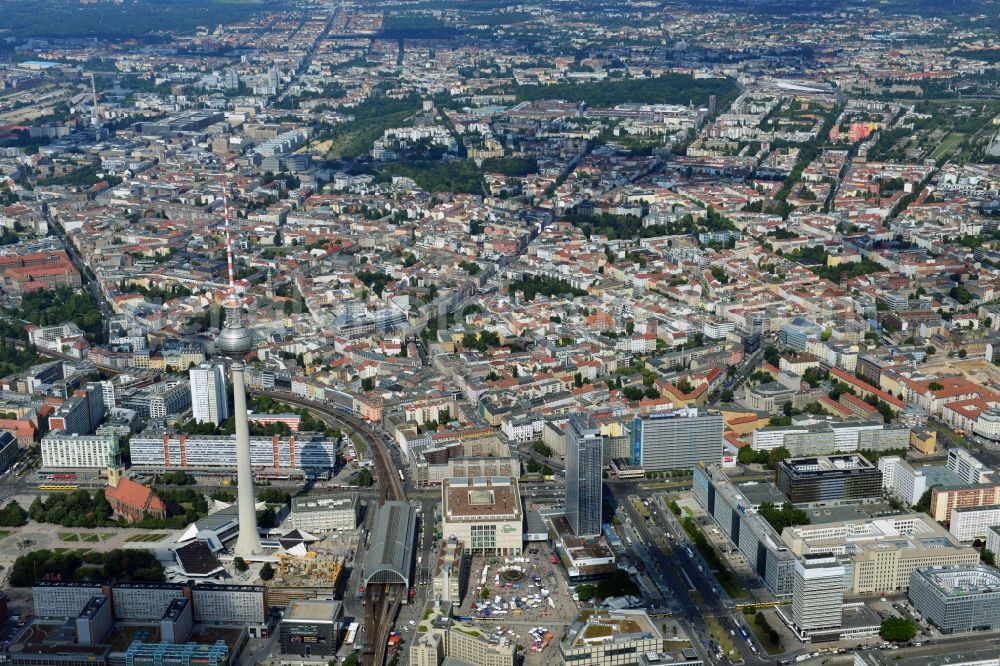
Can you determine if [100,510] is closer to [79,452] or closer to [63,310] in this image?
[79,452]

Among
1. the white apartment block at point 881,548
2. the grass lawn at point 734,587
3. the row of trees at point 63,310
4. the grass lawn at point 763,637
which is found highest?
the row of trees at point 63,310

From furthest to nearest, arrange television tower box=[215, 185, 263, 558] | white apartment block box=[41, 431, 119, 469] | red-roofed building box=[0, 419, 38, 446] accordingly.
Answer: red-roofed building box=[0, 419, 38, 446] → white apartment block box=[41, 431, 119, 469] → television tower box=[215, 185, 263, 558]

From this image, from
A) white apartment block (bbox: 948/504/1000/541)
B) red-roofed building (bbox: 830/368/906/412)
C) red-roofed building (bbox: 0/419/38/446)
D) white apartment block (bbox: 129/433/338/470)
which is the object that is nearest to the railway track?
white apartment block (bbox: 129/433/338/470)

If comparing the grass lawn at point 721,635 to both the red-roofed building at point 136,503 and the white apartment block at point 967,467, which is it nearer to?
the white apartment block at point 967,467

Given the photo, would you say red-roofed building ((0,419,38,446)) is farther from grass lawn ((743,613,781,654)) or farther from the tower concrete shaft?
grass lawn ((743,613,781,654))

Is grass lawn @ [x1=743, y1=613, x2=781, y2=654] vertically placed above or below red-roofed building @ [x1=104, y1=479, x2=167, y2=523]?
below

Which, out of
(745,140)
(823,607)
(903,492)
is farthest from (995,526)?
(745,140)

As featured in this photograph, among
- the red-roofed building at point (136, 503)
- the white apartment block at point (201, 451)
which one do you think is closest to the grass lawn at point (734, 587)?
the white apartment block at point (201, 451)
